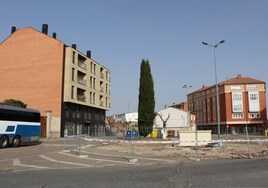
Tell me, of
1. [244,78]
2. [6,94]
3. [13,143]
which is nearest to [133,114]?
[244,78]

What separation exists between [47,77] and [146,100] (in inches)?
719

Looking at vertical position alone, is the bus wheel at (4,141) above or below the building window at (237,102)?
below

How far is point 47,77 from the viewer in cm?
5853

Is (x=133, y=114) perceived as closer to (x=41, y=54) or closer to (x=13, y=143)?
(x=41, y=54)

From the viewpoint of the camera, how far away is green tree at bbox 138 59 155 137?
5091cm

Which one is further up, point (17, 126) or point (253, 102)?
point (253, 102)

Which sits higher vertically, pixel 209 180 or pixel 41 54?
pixel 41 54

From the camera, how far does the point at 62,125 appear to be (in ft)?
184

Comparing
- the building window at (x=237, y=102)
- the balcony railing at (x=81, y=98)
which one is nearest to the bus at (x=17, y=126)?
the balcony railing at (x=81, y=98)

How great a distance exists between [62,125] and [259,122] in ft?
229

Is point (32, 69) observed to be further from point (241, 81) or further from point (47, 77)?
point (241, 81)

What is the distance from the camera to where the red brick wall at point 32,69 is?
5778cm

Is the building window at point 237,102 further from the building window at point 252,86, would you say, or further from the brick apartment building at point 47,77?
the brick apartment building at point 47,77

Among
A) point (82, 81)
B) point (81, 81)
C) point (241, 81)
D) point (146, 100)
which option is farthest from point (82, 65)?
point (241, 81)
